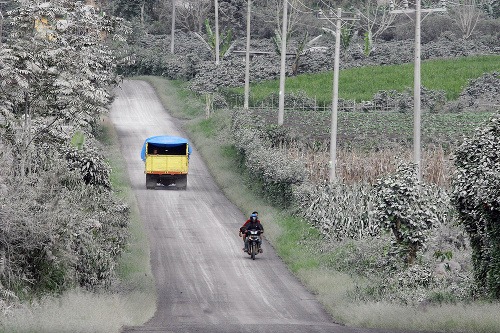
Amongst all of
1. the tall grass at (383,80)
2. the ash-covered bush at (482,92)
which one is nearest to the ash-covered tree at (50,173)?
the tall grass at (383,80)

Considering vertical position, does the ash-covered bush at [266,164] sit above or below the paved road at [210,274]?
above

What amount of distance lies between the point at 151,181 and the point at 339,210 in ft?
50.2

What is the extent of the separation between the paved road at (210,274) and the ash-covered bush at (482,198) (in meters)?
4.18

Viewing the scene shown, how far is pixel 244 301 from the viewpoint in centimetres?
2816

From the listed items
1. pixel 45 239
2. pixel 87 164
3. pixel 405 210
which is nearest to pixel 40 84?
pixel 87 164

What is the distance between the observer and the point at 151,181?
49531 mm

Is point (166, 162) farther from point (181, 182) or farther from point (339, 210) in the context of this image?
point (339, 210)

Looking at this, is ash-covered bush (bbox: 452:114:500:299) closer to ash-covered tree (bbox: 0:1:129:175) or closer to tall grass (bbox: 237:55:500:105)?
ash-covered tree (bbox: 0:1:129:175)

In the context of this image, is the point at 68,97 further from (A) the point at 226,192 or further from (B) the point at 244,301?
(A) the point at 226,192

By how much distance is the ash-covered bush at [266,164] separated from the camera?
42.5 meters

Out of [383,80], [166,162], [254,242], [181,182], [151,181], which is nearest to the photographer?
[254,242]

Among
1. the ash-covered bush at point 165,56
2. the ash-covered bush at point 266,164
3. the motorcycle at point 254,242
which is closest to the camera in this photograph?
the motorcycle at point 254,242

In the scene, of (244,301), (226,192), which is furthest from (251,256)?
(226,192)

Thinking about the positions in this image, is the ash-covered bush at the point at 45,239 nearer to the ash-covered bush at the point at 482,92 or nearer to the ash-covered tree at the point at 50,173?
Result: the ash-covered tree at the point at 50,173
